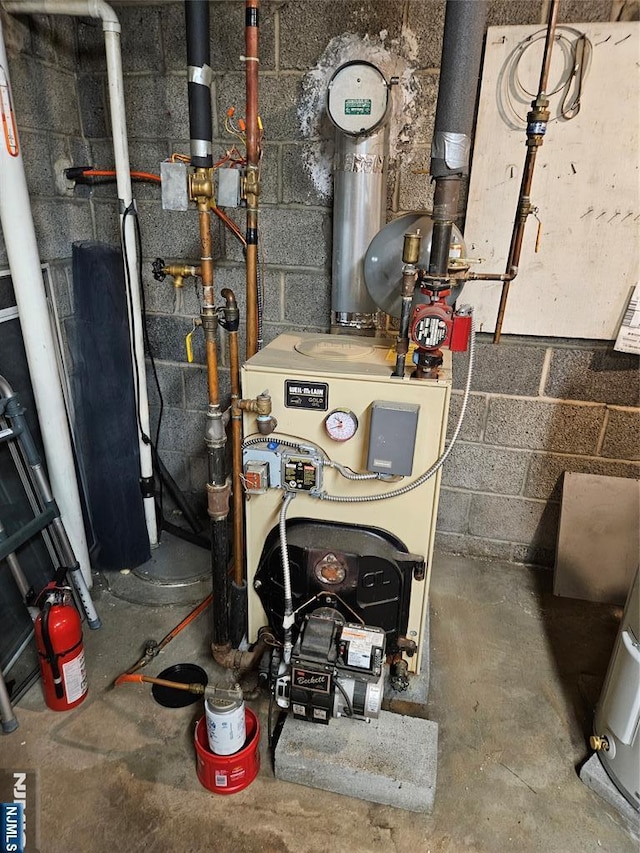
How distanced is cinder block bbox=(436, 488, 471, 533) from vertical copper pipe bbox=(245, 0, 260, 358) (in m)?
1.05

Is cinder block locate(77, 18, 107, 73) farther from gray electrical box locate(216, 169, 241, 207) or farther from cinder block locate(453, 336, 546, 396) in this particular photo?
cinder block locate(453, 336, 546, 396)

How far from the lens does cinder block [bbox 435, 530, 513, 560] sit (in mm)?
2166

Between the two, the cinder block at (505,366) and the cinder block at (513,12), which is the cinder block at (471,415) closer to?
the cinder block at (505,366)

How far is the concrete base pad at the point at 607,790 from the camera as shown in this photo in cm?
126

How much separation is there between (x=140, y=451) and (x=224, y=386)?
0.41 metres

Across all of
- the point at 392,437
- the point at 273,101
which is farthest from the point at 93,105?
the point at 392,437

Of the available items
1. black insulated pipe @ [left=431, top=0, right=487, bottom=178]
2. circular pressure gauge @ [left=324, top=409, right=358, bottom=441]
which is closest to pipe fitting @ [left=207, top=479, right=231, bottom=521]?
circular pressure gauge @ [left=324, top=409, right=358, bottom=441]

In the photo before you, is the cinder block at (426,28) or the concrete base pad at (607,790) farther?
the cinder block at (426,28)

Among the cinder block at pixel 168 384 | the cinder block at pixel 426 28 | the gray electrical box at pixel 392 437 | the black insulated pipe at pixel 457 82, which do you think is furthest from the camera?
the cinder block at pixel 168 384

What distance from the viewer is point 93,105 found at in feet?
6.23

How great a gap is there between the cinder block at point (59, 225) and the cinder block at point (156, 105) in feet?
1.13

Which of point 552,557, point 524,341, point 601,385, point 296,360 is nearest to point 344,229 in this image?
point 296,360

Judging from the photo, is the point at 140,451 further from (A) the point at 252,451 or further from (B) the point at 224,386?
(A) the point at 252,451

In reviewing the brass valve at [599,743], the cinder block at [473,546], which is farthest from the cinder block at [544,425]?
the brass valve at [599,743]
